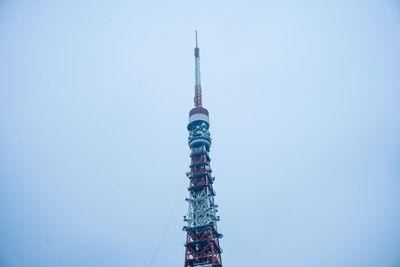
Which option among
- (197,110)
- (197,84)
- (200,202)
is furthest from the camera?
(197,84)

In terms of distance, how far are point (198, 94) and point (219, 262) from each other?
145ft

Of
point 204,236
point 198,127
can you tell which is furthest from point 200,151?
point 204,236

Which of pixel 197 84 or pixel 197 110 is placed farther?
pixel 197 84

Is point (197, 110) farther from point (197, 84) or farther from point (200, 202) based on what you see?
point (200, 202)

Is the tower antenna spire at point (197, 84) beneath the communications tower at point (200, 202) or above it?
above

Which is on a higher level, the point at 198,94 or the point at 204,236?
the point at 198,94

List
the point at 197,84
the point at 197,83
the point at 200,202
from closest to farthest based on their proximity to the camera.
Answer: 1. the point at 200,202
2. the point at 197,84
3. the point at 197,83

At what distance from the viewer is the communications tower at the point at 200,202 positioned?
217ft

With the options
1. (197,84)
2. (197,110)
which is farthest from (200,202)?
(197,84)

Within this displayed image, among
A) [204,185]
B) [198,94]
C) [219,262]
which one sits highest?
[198,94]

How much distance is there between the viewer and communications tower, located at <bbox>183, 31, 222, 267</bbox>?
66.2 metres

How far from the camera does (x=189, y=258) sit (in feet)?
219

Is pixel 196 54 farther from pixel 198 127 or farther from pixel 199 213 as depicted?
pixel 199 213

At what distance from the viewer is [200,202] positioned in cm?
7469
